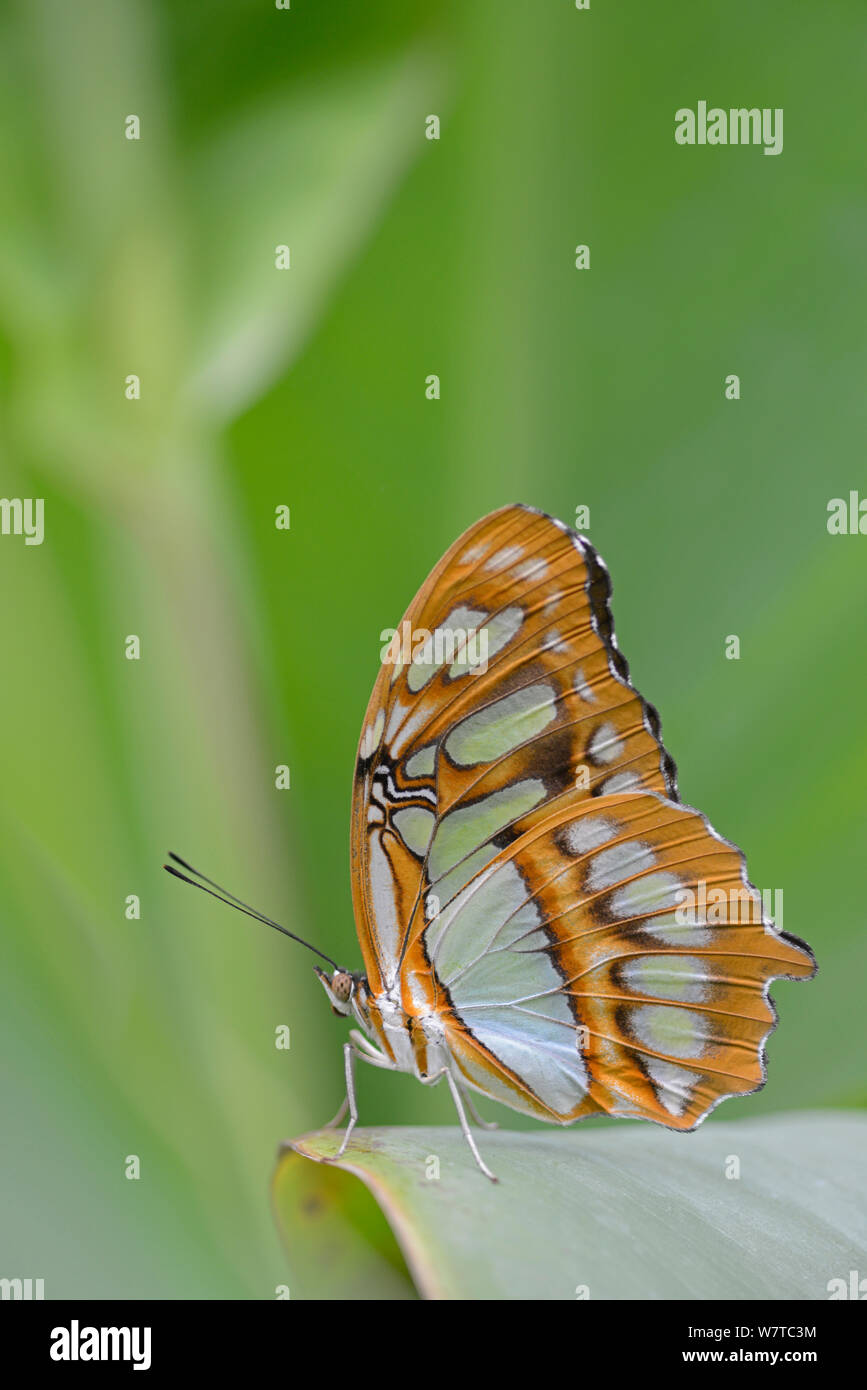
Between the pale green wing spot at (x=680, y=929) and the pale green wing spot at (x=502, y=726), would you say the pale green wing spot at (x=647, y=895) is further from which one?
the pale green wing spot at (x=502, y=726)

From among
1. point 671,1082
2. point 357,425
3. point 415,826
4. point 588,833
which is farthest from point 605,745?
point 357,425

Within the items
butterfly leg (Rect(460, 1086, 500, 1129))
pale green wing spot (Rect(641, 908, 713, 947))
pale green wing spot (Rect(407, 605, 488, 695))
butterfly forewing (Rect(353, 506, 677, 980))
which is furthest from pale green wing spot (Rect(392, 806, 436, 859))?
butterfly leg (Rect(460, 1086, 500, 1129))

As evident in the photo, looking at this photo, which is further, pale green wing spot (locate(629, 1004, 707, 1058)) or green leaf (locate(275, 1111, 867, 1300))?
pale green wing spot (locate(629, 1004, 707, 1058))

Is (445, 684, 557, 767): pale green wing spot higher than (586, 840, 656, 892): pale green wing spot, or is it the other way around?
(445, 684, 557, 767): pale green wing spot

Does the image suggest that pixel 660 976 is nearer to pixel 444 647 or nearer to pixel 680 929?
pixel 680 929

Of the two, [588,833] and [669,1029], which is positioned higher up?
[588,833]

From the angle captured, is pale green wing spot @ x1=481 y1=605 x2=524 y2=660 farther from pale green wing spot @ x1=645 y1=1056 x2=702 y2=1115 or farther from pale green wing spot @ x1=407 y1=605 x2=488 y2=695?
pale green wing spot @ x1=645 y1=1056 x2=702 y2=1115
